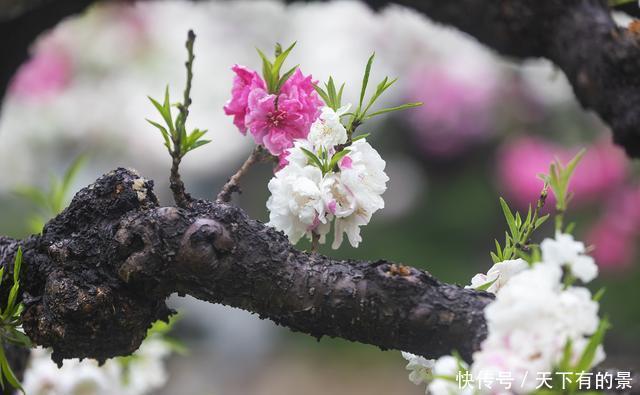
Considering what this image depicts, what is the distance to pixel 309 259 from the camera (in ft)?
2.36

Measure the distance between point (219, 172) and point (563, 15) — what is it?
11.5ft

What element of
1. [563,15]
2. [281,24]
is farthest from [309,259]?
[281,24]

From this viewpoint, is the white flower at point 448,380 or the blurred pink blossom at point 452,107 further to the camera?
the blurred pink blossom at point 452,107

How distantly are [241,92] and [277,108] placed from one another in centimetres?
5

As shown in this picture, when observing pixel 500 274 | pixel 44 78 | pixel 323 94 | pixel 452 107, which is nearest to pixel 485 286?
pixel 500 274

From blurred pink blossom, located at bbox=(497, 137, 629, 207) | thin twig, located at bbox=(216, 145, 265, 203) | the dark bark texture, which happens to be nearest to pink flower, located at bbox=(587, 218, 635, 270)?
blurred pink blossom, located at bbox=(497, 137, 629, 207)

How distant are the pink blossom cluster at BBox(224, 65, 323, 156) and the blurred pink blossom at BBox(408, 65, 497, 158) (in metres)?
2.92

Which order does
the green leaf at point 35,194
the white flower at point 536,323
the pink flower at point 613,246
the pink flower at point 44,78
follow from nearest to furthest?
the white flower at point 536,323, the green leaf at point 35,194, the pink flower at point 613,246, the pink flower at point 44,78

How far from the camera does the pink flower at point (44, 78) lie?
11.5 feet

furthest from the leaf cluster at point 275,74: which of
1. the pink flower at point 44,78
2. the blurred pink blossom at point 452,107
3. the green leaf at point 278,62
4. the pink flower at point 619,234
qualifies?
the pink flower at point 44,78

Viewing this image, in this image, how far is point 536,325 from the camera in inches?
21.8

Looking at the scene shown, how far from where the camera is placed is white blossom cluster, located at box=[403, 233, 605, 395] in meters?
0.55

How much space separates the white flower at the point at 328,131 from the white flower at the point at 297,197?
28 mm

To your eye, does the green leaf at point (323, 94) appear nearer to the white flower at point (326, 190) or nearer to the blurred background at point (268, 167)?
the white flower at point (326, 190)
